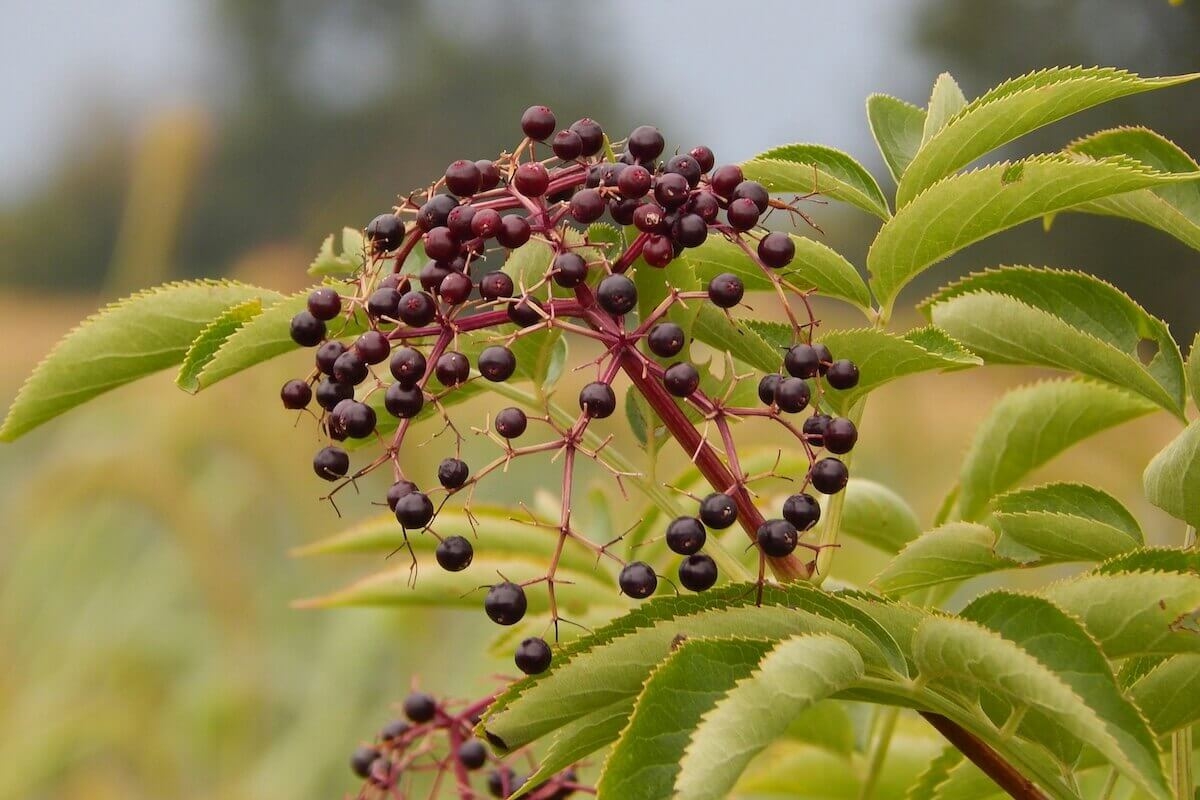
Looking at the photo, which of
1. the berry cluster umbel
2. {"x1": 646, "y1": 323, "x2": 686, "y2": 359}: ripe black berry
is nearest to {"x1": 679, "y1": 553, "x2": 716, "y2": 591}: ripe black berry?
the berry cluster umbel

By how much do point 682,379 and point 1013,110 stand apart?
24 centimetres

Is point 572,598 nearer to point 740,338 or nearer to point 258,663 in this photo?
point 740,338

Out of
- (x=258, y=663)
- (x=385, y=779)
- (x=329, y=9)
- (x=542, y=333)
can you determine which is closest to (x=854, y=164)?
(x=542, y=333)

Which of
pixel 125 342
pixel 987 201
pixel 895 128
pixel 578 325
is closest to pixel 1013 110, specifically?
pixel 987 201

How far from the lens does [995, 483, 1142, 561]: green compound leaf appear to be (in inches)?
27.8

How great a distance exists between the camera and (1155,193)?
80 centimetres

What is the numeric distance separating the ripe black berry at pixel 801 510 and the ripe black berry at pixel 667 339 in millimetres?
97

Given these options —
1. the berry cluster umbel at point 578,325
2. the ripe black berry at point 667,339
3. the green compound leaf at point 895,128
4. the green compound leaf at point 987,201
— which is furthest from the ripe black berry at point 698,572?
the green compound leaf at point 895,128

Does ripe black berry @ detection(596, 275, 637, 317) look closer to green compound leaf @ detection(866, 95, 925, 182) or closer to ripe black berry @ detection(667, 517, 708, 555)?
ripe black berry @ detection(667, 517, 708, 555)

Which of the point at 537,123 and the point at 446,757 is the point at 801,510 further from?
the point at 446,757

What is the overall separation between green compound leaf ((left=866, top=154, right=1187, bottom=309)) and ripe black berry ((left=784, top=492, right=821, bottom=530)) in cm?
17

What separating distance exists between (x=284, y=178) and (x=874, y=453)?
1015 centimetres

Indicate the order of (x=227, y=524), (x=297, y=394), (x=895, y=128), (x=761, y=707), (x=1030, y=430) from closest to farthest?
1. (x=761, y=707)
2. (x=297, y=394)
3. (x=895, y=128)
4. (x=1030, y=430)
5. (x=227, y=524)

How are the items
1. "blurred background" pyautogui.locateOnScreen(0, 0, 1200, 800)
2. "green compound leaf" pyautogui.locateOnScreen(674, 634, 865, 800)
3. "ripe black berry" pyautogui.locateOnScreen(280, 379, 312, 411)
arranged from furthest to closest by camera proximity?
"blurred background" pyautogui.locateOnScreen(0, 0, 1200, 800) < "ripe black berry" pyautogui.locateOnScreen(280, 379, 312, 411) < "green compound leaf" pyautogui.locateOnScreen(674, 634, 865, 800)
